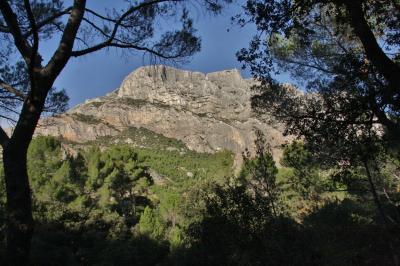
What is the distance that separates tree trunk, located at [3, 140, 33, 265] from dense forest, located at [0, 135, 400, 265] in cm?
424

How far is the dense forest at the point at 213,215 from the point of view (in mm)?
7195

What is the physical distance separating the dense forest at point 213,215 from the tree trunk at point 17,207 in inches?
167

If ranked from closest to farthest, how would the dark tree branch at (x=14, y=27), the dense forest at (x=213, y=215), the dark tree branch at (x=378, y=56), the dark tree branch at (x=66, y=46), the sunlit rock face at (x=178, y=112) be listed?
1. the dark tree branch at (x=14, y=27)
2. the dark tree branch at (x=66, y=46)
3. the dark tree branch at (x=378, y=56)
4. the dense forest at (x=213, y=215)
5. the sunlit rock face at (x=178, y=112)

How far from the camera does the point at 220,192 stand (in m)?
8.42

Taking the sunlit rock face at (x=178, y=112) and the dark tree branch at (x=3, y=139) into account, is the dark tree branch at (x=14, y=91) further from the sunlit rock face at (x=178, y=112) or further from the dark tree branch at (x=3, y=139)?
the sunlit rock face at (x=178, y=112)

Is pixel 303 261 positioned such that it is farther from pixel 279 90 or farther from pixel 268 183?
pixel 268 183

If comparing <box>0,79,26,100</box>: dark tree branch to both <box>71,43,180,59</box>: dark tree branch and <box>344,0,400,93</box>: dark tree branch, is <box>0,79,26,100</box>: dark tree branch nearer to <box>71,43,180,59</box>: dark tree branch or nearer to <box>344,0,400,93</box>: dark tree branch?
<box>71,43,180,59</box>: dark tree branch

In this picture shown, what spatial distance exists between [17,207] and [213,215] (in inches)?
216

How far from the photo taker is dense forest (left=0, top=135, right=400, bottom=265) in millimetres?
7195

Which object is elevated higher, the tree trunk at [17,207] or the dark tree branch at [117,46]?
the dark tree branch at [117,46]

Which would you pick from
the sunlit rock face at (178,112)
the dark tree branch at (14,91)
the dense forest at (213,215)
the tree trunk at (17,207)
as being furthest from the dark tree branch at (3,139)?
the sunlit rock face at (178,112)

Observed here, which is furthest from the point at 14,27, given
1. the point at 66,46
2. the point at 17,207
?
the point at 17,207

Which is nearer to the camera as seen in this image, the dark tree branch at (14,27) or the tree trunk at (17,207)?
the tree trunk at (17,207)

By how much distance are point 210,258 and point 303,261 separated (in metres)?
2.77
